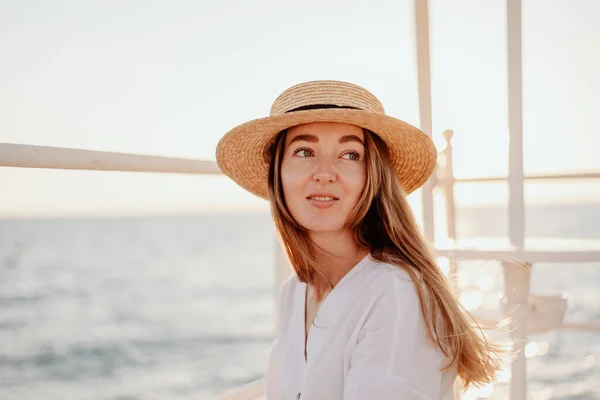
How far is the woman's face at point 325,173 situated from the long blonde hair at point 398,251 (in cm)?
3

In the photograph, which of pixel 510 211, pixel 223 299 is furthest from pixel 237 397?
pixel 223 299

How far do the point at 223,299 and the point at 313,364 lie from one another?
19.8 m

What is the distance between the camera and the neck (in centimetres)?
152

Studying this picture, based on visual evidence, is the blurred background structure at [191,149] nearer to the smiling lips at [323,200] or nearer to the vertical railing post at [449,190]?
the vertical railing post at [449,190]

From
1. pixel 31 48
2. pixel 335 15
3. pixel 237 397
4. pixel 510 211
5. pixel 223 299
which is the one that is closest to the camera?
pixel 237 397

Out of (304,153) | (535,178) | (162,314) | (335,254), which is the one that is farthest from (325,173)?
(162,314)

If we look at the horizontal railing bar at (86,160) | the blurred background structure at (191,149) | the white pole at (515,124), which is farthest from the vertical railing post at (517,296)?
the blurred background structure at (191,149)

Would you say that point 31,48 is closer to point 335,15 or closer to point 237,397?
point 335,15

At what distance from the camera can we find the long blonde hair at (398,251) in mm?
1312

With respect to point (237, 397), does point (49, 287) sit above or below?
below

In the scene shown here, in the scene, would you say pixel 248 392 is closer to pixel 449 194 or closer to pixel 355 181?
pixel 355 181

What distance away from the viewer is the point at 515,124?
2.06m

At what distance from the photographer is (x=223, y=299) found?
20.8 meters

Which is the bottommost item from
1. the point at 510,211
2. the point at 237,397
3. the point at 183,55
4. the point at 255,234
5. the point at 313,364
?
the point at 255,234
